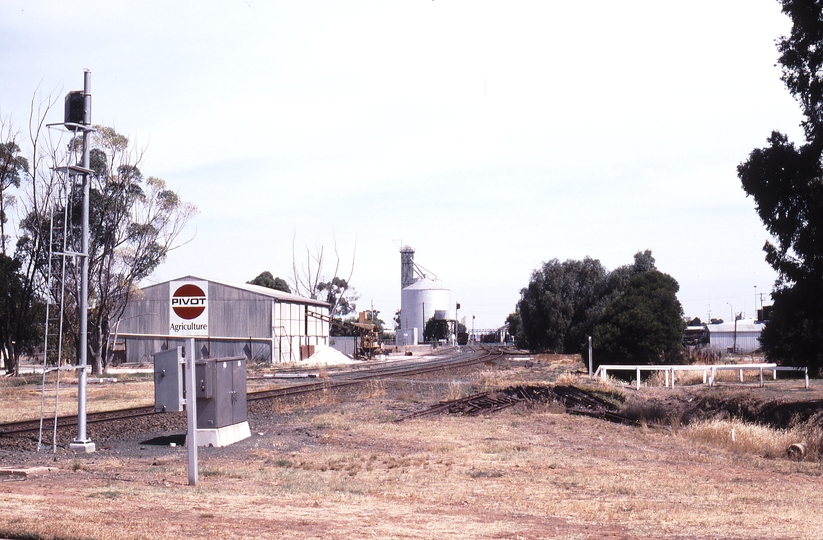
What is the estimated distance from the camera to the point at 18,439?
1614 cm

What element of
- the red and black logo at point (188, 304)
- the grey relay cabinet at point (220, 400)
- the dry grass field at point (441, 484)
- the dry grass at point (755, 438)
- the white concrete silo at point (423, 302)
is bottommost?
the dry grass at point (755, 438)

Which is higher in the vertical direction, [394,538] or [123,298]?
[123,298]

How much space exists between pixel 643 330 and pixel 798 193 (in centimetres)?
1603

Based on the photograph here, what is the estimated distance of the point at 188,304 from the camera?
32.8 feet

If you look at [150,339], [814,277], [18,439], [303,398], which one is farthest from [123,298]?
[814,277]

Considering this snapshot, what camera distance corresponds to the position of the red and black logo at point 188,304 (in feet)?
32.8

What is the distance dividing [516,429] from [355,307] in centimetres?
12533

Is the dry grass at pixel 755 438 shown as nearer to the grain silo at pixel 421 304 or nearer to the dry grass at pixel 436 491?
the dry grass at pixel 436 491

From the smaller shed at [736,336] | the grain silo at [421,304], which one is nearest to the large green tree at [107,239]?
the smaller shed at [736,336]

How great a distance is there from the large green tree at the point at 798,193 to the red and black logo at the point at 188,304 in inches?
625

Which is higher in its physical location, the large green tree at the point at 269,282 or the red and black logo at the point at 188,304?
the large green tree at the point at 269,282

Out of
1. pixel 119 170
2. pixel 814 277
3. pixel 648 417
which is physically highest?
pixel 119 170

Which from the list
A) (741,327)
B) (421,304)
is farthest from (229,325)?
(421,304)

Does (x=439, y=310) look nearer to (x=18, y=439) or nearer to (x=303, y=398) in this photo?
(x=303, y=398)
